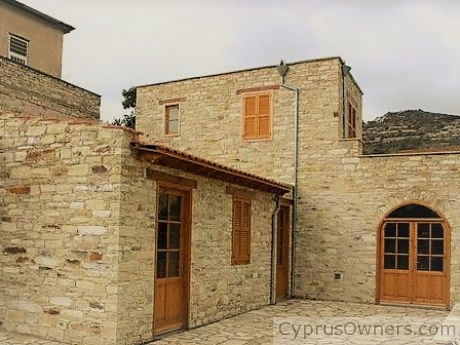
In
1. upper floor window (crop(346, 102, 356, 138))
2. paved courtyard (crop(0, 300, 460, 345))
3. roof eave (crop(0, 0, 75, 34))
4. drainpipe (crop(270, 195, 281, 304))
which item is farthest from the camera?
roof eave (crop(0, 0, 75, 34))

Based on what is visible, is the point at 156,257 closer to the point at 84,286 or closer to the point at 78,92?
the point at 84,286

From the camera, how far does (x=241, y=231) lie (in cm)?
1130

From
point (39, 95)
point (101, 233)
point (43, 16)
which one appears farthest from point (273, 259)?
point (43, 16)

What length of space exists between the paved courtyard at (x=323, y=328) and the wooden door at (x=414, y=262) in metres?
0.52

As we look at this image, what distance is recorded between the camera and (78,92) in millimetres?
16984

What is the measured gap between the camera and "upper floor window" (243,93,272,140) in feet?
48.6

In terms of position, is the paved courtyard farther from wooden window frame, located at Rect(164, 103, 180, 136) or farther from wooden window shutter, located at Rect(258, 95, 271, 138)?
wooden window frame, located at Rect(164, 103, 180, 136)

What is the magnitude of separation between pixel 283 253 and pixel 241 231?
317cm

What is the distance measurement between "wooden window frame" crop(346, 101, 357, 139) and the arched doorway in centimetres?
278

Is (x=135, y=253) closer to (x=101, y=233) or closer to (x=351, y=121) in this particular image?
(x=101, y=233)

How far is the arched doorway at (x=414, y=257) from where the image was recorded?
42.5ft

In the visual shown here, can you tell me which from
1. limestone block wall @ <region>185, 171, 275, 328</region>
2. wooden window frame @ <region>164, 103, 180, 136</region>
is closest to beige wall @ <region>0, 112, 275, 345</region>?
limestone block wall @ <region>185, 171, 275, 328</region>

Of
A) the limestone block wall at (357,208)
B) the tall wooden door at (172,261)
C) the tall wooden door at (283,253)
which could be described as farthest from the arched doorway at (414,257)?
the tall wooden door at (172,261)

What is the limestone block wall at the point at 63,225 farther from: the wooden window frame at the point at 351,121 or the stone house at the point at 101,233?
the wooden window frame at the point at 351,121
